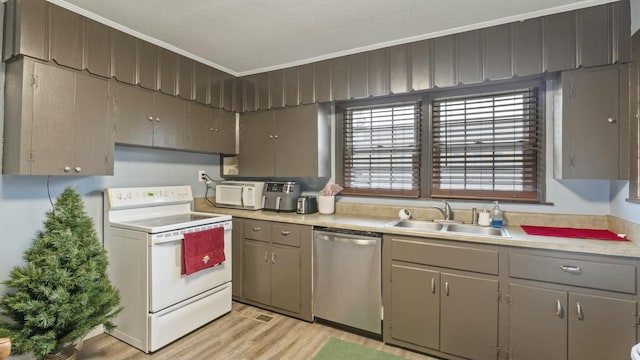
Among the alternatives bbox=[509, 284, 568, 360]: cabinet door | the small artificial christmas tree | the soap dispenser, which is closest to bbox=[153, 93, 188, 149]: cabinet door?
the small artificial christmas tree

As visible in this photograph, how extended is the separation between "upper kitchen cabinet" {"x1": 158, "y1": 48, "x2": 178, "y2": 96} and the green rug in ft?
8.49

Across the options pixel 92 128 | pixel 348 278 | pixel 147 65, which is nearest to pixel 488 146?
pixel 348 278

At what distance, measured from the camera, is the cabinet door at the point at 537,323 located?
1.83 m

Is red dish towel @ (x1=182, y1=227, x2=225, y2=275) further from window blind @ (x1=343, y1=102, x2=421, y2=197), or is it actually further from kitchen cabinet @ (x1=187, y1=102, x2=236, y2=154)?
window blind @ (x1=343, y1=102, x2=421, y2=197)

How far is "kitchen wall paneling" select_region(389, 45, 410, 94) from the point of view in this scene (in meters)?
2.59

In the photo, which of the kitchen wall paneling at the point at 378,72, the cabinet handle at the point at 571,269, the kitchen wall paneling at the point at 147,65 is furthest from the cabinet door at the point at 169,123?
the cabinet handle at the point at 571,269

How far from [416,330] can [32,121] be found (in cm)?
302

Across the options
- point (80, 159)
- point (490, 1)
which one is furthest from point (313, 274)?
point (490, 1)

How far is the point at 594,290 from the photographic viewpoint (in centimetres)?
175

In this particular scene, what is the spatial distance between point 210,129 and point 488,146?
8.88 feet

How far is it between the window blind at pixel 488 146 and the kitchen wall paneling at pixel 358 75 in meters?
0.68

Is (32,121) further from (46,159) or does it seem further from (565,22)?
(565,22)

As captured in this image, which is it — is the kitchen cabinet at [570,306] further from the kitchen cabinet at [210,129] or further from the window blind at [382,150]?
the kitchen cabinet at [210,129]

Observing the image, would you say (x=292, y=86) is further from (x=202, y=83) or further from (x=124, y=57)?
(x=124, y=57)
